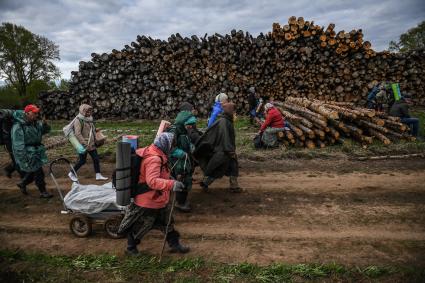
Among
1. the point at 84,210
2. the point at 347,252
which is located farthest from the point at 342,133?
the point at 84,210

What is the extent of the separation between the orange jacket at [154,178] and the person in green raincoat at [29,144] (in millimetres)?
3810

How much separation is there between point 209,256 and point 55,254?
2.30m

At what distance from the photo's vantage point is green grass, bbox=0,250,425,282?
3.96 metres

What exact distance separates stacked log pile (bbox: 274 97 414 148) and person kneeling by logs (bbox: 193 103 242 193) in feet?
12.6

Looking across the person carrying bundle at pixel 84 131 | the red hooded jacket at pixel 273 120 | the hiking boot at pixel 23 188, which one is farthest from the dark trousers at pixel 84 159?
the red hooded jacket at pixel 273 120

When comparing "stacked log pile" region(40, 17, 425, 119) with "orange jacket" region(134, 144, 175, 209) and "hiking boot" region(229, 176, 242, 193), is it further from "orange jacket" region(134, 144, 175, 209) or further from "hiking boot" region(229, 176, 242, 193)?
"orange jacket" region(134, 144, 175, 209)

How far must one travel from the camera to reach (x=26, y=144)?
270 inches

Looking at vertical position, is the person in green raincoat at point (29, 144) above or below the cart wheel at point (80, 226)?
above

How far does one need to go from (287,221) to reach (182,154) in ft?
7.12

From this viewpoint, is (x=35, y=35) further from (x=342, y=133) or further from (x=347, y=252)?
(x=347, y=252)

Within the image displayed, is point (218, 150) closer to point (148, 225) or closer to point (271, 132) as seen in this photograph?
point (148, 225)

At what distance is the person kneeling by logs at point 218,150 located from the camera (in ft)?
21.9

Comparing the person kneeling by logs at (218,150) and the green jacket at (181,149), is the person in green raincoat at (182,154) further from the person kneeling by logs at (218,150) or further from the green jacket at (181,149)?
the person kneeling by logs at (218,150)

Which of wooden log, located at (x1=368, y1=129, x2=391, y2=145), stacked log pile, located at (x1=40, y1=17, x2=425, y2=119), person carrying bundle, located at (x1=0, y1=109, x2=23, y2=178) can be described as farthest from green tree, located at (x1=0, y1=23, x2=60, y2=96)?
wooden log, located at (x1=368, y1=129, x2=391, y2=145)
